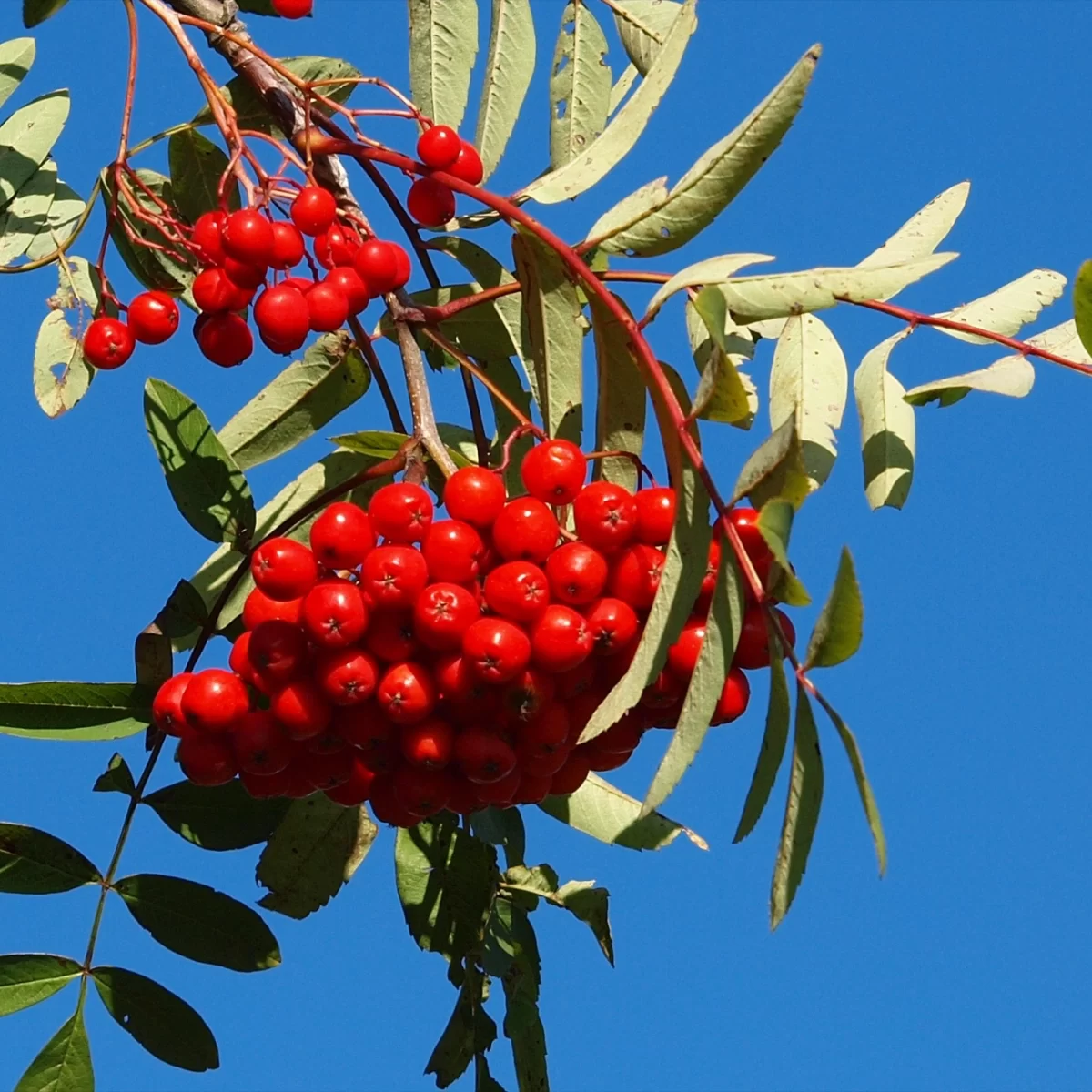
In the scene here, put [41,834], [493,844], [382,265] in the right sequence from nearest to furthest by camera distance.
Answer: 1. [382,265]
2. [41,834]
3. [493,844]

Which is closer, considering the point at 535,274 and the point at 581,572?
the point at 581,572

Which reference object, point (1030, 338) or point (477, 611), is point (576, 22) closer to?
point (1030, 338)

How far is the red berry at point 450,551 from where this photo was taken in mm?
1782

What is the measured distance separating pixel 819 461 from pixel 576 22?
0.97 m

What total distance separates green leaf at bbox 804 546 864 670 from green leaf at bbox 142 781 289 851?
98 centimetres

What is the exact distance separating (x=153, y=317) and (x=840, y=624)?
1178 mm

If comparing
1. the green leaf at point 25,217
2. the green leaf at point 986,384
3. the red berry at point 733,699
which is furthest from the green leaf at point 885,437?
the green leaf at point 25,217

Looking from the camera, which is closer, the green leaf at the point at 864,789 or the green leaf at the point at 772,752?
the green leaf at the point at 864,789

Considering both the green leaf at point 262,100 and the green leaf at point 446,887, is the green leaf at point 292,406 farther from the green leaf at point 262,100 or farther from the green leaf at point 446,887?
the green leaf at point 446,887

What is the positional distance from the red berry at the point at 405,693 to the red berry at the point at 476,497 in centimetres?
18

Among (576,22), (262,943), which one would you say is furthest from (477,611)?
(576,22)

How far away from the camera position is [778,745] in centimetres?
172

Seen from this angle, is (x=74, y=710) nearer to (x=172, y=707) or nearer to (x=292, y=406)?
(x=172, y=707)

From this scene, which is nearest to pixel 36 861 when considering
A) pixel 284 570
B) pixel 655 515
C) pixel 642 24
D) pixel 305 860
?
pixel 305 860
